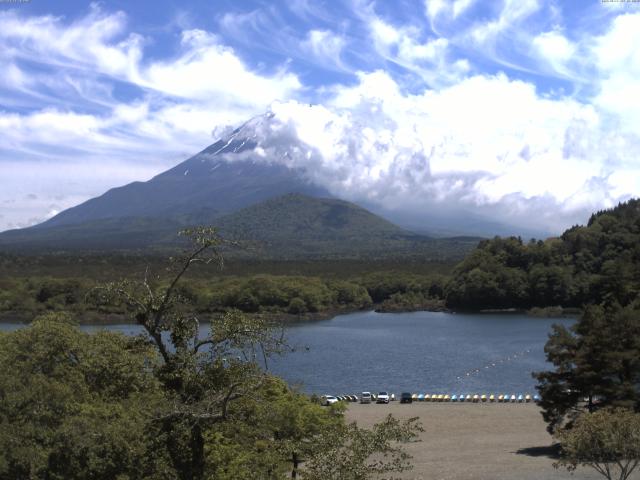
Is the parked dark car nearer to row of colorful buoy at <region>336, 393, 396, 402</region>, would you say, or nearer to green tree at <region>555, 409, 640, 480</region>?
row of colorful buoy at <region>336, 393, 396, 402</region>

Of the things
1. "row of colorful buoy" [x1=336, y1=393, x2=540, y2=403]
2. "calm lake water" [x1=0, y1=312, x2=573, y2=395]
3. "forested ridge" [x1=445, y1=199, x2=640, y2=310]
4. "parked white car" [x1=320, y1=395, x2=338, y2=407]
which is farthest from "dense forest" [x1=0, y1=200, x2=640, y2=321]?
"parked white car" [x1=320, y1=395, x2=338, y2=407]

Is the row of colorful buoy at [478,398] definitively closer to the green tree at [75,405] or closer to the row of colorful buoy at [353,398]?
the row of colorful buoy at [353,398]

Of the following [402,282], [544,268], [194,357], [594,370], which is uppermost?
[544,268]

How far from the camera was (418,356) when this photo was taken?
49.9 m

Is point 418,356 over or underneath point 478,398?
over

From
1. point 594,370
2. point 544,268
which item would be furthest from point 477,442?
point 544,268

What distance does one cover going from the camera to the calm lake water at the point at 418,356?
40.4m

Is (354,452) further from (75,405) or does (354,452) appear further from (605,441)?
(605,441)

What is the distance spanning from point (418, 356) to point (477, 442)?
81.1ft

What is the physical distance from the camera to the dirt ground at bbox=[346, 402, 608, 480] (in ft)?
66.9

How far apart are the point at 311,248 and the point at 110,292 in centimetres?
16692

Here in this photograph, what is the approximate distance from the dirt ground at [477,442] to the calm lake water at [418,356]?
5.49 meters

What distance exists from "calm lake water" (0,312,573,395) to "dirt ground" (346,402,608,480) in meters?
5.49

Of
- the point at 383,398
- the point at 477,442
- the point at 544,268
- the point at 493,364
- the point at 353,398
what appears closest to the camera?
the point at 477,442
